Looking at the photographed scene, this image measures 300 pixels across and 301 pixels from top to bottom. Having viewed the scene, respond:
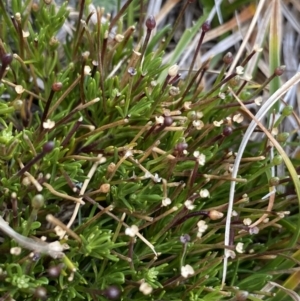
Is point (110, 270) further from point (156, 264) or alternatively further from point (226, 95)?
point (226, 95)

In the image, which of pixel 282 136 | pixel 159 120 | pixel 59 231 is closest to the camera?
pixel 59 231

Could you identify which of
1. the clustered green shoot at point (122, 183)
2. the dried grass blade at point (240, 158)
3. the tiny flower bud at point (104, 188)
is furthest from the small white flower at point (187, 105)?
the tiny flower bud at point (104, 188)

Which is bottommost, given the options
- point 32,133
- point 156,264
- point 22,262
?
point 156,264

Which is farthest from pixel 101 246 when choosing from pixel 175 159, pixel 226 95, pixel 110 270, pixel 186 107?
pixel 226 95

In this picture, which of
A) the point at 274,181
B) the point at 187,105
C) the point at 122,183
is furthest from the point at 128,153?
the point at 274,181

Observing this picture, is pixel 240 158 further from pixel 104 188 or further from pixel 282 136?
pixel 104 188

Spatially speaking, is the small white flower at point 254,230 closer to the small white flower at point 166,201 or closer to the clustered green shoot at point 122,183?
the clustered green shoot at point 122,183

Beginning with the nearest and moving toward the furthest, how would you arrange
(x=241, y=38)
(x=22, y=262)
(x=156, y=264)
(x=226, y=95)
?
(x=22, y=262), (x=156, y=264), (x=226, y=95), (x=241, y=38)

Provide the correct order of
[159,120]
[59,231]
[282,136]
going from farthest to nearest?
[282,136]
[159,120]
[59,231]

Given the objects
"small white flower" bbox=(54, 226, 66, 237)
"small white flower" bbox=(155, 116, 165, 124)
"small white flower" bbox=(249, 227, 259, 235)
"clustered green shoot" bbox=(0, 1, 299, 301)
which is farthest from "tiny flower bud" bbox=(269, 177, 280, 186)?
"small white flower" bbox=(54, 226, 66, 237)
